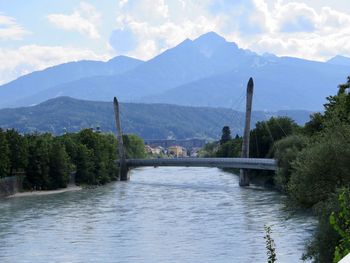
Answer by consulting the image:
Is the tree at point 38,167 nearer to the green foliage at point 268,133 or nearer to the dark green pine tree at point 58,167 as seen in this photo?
the dark green pine tree at point 58,167

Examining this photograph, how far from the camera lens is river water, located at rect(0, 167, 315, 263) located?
43125 millimetres

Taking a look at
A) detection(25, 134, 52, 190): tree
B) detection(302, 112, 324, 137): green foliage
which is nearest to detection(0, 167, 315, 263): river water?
detection(302, 112, 324, 137): green foliage

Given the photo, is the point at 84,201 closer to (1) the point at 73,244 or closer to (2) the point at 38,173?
(2) the point at 38,173

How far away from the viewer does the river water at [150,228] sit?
43125 millimetres

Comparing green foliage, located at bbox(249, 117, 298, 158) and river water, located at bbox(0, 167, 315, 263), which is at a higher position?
green foliage, located at bbox(249, 117, 298, 158)

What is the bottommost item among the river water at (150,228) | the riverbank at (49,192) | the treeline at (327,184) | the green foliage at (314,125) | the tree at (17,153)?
the river water at (150,228)

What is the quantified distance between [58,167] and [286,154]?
40019 mm

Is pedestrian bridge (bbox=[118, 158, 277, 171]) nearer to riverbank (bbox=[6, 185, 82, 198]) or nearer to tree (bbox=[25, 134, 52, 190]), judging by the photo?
riverbank (bbox=[6, 185, 82, 198])

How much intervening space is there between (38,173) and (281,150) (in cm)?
3543

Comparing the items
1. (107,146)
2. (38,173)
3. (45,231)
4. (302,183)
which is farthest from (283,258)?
(107,146)

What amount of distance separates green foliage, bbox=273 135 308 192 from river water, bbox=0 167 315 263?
2556mm

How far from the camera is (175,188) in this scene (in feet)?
362

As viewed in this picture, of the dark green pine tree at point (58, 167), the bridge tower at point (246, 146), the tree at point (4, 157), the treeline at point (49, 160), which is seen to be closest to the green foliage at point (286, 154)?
the bridge tower at point (246, 146)

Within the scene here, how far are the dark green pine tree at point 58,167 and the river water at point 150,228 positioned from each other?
1549 centimetres
